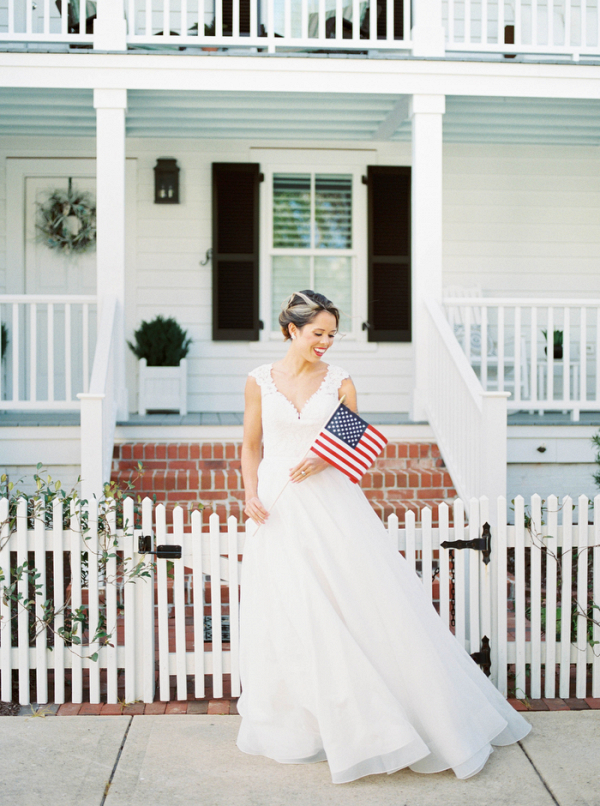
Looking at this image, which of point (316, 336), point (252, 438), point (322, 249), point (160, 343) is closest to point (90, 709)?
point (252, 438)

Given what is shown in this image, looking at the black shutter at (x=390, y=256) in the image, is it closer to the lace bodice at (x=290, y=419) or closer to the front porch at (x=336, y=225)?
the front porch at (x=336, y=225)

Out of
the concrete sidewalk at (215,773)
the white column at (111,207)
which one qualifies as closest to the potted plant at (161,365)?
the white column at (111,207)

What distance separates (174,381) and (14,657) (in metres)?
4.00

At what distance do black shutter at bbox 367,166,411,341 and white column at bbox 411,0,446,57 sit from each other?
1.57 m

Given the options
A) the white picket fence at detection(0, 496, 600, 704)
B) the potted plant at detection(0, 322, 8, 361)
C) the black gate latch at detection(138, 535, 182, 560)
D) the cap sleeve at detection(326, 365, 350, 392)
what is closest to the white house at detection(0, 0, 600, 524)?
the potted plant at detection(0, 322, 8, 361)

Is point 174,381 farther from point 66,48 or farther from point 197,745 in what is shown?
point 197,745

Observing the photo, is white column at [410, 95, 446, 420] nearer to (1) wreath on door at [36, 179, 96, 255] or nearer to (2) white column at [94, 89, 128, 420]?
(2) white column at [94, 89, 128, 420]

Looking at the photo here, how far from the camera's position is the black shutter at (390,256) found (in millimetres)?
8008

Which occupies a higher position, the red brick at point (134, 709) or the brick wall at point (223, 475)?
the brick wall at point (223, 475)

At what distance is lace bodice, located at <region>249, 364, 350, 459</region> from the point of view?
9.87 feet

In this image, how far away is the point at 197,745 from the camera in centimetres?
300

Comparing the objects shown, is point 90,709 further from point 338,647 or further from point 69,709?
point 338,647

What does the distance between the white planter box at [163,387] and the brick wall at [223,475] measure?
127 centimetres

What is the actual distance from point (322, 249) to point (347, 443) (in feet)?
18.0
